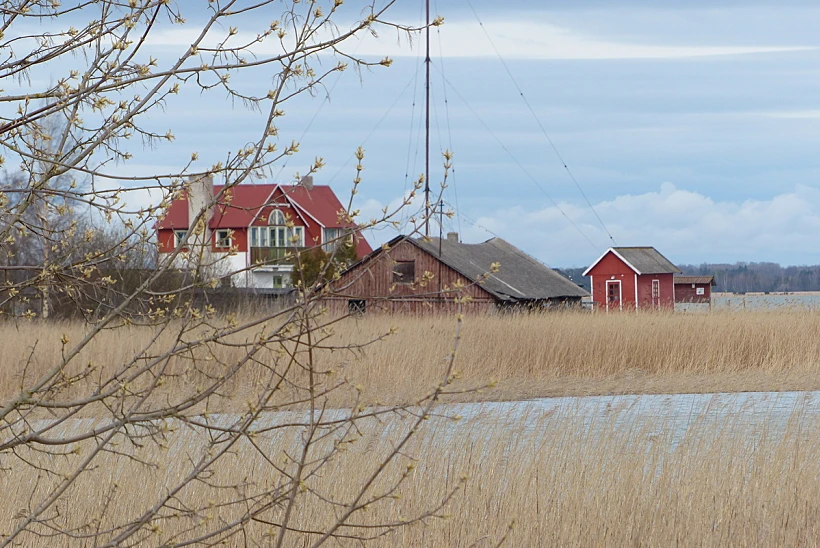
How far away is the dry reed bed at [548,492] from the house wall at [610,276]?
111 ft

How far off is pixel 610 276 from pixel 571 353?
25.4 metres

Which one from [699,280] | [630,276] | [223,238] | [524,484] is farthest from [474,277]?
[699,280]

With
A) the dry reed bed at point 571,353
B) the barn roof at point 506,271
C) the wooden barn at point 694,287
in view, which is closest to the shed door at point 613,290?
the barn roof at point 506,271

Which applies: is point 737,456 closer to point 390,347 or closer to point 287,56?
point 287,56

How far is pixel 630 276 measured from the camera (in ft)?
131

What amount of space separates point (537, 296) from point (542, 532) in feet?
79.5

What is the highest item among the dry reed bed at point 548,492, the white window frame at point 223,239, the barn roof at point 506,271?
the barn roof at point 506,271

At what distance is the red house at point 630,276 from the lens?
39688mm

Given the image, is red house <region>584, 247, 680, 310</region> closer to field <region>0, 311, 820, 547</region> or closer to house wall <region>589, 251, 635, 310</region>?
house wall <region>589, 251, 635, 310</region>

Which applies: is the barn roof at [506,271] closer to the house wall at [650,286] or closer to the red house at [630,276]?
the red house at [630,276]

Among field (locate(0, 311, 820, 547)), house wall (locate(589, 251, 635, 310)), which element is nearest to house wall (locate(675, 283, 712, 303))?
house wall (locate(589, 251, 635, 310))

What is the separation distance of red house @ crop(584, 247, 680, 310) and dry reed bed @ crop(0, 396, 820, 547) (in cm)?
3375

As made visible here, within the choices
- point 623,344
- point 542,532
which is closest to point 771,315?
point 623,344

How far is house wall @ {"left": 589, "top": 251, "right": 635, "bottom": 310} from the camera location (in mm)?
39812
